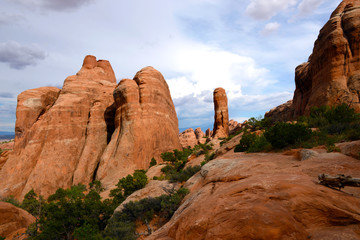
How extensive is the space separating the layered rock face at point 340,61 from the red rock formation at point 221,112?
27.3 metres

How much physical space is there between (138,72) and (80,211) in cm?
2659

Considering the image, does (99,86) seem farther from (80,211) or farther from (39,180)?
(80,211)

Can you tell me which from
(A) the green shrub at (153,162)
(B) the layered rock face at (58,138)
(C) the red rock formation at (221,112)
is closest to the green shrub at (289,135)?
(A) the green shrub at (153,162)

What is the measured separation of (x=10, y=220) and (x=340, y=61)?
33.8m

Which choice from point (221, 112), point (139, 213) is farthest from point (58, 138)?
point (221, 112)

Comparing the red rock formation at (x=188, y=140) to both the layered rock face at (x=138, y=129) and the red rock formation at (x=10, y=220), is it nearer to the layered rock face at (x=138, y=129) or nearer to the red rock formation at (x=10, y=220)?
the layered rock face at (x=138, y=129)

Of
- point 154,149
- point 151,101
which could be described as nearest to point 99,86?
point 151,101

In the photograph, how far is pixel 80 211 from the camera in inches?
536

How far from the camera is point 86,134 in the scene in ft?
112

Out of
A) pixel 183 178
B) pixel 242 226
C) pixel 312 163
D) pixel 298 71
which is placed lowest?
pixel 183 178

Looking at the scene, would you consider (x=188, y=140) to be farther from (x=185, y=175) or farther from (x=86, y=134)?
(x=185, y=175)

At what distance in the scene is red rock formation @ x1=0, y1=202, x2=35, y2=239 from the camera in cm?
1459

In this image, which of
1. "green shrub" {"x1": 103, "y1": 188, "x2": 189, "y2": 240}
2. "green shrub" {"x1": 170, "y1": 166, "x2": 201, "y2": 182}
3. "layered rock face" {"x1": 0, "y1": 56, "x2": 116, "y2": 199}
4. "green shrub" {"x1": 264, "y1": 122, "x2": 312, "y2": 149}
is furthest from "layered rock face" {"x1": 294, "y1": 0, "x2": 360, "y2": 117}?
"layered rock face" {"x1": 0, "y1": 56, "x2": 116, "y2": 199}

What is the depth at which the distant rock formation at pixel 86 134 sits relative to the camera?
29.2m
